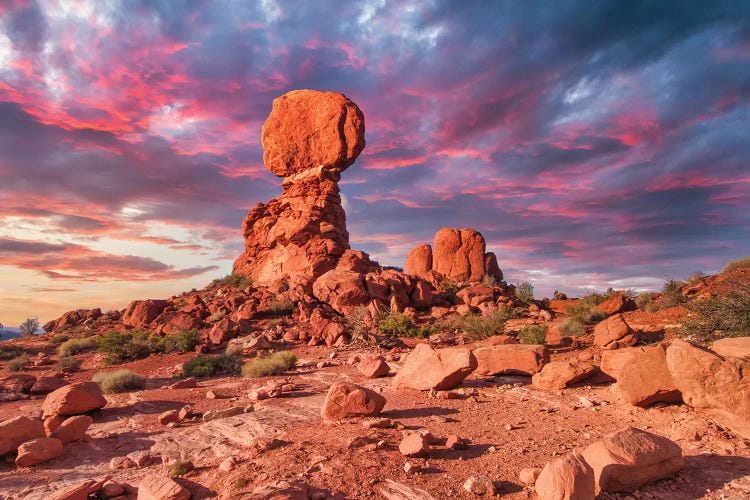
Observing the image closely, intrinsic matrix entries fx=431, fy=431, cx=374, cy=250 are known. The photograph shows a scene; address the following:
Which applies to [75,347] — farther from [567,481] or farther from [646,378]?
[646,378]

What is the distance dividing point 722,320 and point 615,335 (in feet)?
10.9

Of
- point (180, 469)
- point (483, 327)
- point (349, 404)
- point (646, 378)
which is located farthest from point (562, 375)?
point (483, 327)

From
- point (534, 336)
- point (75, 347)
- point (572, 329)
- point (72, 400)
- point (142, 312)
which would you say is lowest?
point (72, 400)

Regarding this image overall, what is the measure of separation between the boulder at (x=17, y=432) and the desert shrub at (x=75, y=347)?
14.9 m

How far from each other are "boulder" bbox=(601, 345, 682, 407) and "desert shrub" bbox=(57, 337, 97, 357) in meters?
23.2

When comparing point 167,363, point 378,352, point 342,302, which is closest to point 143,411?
point 167,363

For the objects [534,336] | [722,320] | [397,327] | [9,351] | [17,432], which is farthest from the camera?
[9,351]

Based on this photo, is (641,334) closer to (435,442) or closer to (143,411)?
(435,442)

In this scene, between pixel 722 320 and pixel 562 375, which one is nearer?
pixel 562 375

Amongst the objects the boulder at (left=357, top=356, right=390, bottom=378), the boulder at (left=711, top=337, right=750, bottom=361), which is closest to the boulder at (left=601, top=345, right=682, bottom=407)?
the boulder at (left=711, top=337, right=750, bottom=361)

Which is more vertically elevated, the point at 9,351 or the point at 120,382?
the point at 9,351

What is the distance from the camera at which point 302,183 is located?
36.9 metres

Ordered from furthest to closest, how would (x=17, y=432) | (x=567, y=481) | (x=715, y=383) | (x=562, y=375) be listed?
1. (x=562, y=375)
2. (x=17, y=432)
3. (x=715, y=383)
4. (x=567, y=481)

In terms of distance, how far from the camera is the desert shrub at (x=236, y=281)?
3395 cm
